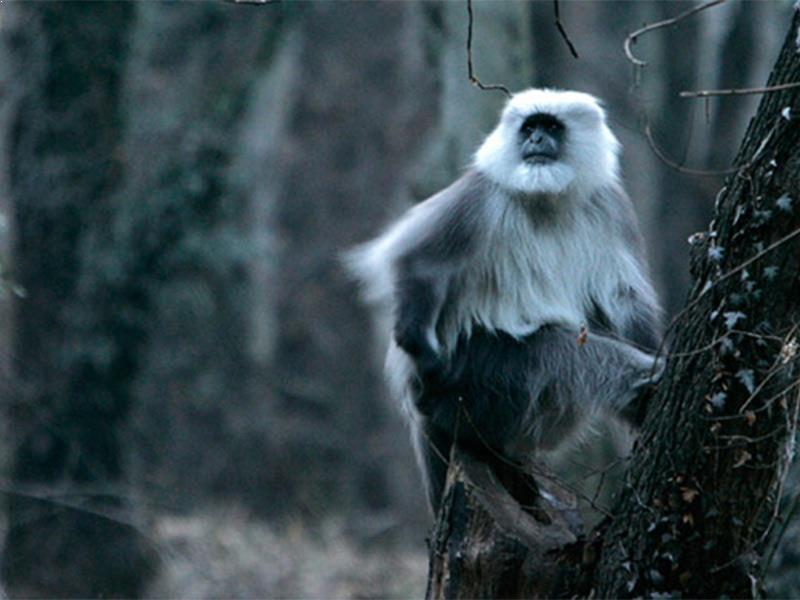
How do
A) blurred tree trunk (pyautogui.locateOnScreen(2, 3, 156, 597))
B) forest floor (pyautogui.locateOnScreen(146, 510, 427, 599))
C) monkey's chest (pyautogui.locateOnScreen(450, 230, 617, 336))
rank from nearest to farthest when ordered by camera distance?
monkey's chest (pyautogui.locateOnScreen(450, 230, 617, 336)) < forest floor (pyautogui.locateOnScreen(146, 510, 427, 599)) < blurred tree trunk (pyautogui.locateOnScreen(2, 3, 156, 597))

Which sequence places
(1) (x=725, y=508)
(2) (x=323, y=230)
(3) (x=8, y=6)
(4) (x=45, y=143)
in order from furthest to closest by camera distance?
(2) (x=323, y=230), (3) (x=8, y=6), (4) (x=45, y=143), (1) (x=725, y=508)

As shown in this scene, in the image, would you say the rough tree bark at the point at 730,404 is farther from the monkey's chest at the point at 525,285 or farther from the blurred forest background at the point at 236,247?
the monkey's chest at the point at 525,285

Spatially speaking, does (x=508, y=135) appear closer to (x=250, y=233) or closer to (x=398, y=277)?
(x=398, y=277)

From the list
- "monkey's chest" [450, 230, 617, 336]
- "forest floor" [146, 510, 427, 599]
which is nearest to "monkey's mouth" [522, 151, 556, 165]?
"monkey's chest" [450, 230, 617, 336]

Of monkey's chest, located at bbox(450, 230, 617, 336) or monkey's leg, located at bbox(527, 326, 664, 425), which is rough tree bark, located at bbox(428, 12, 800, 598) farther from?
monkey's chest, located at bbox(450, 230, 617, 336)

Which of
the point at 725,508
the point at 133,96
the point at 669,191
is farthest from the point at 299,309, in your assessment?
the point at 725,508

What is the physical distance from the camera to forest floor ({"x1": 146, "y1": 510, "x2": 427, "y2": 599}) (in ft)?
35.5

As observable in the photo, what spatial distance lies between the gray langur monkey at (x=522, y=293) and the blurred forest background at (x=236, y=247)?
511mm

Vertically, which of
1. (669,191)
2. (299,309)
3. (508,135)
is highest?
(508,135)

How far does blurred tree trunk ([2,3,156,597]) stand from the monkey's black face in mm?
5298

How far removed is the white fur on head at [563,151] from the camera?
6578mm

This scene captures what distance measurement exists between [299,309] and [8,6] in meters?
8.56

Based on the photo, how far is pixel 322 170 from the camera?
2095cm

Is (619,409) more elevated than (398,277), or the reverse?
Result: (398,277)
